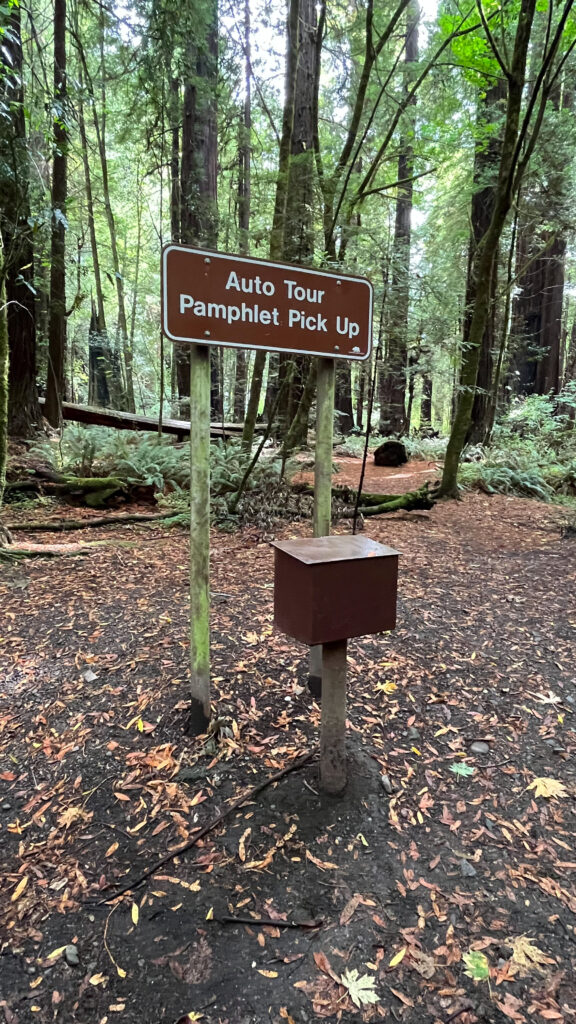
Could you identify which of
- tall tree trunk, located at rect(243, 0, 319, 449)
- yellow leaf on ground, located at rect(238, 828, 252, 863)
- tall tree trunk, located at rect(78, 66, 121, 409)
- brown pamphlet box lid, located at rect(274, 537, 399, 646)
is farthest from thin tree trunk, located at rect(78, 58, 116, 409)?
yellow leaf on ground, located at rect(238, 828, 252, 863)

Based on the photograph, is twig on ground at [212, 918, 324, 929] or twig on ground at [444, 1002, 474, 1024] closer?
twig on ground at [444, 1002, 474, 1024]

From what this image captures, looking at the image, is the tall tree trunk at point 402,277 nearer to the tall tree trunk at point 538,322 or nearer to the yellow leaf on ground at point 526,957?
the tall tree trunk at point 538,322

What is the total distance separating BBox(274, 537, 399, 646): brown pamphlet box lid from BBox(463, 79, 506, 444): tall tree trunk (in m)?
7.48

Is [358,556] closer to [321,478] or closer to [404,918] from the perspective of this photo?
[321,478]

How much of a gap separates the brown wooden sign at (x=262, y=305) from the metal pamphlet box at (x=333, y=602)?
3.16 ft

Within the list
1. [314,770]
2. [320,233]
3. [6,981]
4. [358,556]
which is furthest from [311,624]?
[320,233]

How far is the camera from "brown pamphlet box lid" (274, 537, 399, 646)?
79.4 inches

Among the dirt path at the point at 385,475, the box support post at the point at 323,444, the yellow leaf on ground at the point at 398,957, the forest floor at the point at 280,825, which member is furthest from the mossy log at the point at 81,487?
the yellow leaf on ground at the point at 398,957

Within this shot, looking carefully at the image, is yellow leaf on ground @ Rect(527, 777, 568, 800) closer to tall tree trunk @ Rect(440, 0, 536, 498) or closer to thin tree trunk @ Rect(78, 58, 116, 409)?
tall tree trunk @ Rect(440, 0, 536, 498)

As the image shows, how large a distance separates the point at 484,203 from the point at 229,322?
34.8 ft

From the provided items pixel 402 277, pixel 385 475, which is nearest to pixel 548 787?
pixel 402 277

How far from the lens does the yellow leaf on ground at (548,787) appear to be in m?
2.42

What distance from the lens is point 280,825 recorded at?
86.3 inches

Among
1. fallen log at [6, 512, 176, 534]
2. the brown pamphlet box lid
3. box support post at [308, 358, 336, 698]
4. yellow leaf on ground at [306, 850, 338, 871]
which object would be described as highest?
box support post at [308, 358, 336, 698]
